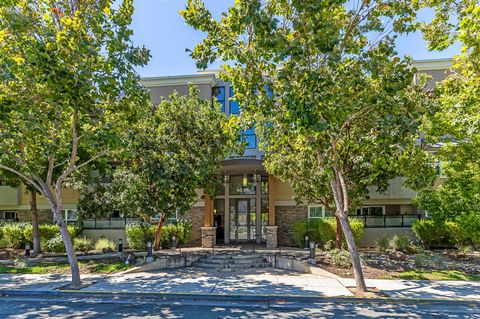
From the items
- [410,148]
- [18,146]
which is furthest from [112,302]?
[410,148]

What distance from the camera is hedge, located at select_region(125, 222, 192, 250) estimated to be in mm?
18188

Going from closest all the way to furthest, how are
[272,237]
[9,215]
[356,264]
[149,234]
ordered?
[356,264], [149,234], [272,237], [9,215]

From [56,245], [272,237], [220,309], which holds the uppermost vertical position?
[272,237]

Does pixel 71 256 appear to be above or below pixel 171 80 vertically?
below

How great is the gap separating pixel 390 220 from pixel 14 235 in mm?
21842

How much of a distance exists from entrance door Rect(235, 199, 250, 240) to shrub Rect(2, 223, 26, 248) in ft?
41.6

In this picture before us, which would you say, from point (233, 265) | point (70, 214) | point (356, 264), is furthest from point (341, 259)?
point (70, 214)

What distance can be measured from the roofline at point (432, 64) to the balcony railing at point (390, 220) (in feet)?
30.2

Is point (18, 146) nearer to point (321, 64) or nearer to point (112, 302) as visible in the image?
point (112, 302)

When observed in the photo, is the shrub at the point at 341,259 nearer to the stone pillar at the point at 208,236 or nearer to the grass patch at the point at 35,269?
the stone pillar at the point at 208,236

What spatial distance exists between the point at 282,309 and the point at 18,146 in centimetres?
985

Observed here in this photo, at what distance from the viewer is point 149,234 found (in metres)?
18.2

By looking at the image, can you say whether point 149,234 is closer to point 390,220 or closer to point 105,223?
point 105,223

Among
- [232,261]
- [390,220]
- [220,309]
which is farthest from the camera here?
[390,220]
